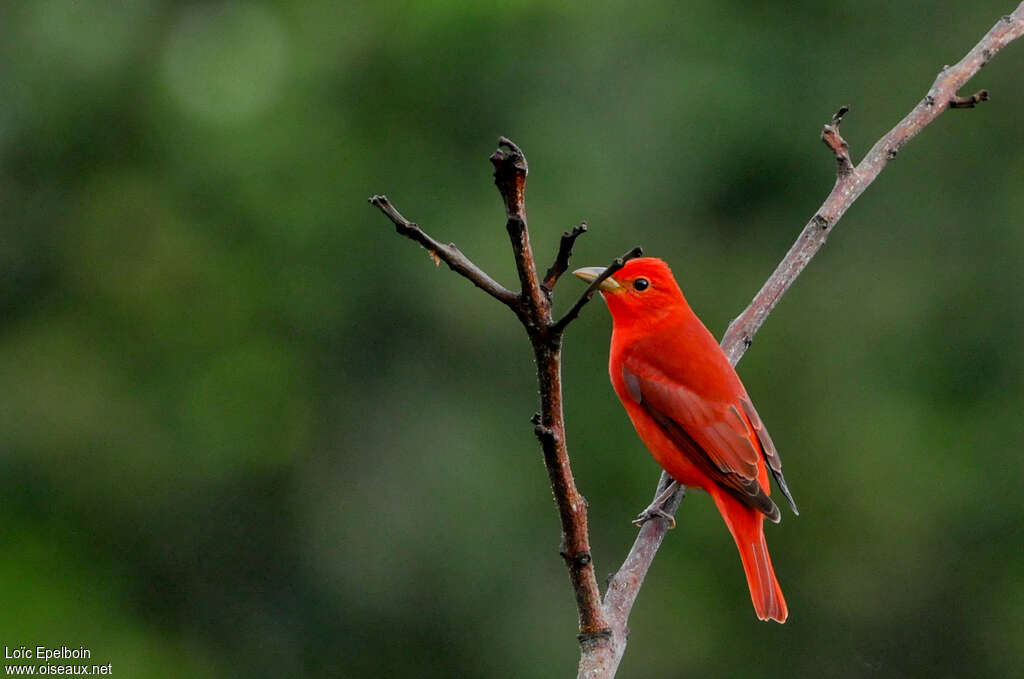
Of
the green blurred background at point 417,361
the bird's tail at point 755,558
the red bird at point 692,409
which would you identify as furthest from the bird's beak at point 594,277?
the green blurred background at point 417,361

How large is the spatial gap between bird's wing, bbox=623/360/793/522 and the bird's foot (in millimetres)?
127

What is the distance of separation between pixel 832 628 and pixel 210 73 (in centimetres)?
661

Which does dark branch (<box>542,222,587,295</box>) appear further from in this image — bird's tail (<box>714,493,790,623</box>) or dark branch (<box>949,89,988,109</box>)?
bird's tail (<box>714,493,790,623</box>)

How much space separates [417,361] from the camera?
10.9m

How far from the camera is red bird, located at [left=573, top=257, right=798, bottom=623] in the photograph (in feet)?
15.7

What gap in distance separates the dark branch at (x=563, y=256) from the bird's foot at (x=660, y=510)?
1537mm

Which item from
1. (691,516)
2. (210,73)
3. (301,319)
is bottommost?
(691,516)

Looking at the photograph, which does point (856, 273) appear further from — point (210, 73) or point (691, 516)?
point (210, 73)

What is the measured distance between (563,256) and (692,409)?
8.27ft

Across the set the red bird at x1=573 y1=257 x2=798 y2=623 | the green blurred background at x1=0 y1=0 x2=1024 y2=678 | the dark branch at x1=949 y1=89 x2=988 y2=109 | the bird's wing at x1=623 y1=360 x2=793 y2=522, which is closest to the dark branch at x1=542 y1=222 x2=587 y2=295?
the dark branch at x1=949 y1=89 x2=988 y2=109

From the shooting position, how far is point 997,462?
470 inches

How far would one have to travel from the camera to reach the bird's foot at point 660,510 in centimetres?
411

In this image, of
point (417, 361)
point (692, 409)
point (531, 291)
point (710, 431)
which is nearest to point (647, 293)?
point (692, 409)

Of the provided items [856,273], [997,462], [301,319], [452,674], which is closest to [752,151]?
[856,273]
